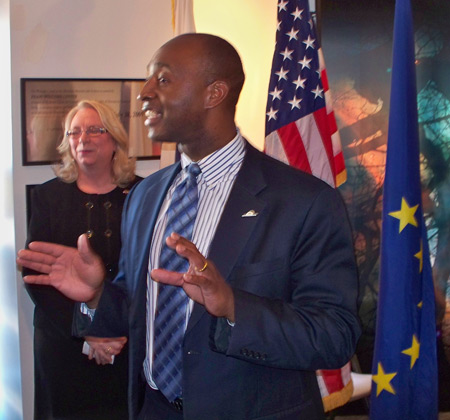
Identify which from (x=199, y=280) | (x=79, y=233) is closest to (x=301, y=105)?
(x=79, y=233)

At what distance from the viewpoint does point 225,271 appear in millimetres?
1448

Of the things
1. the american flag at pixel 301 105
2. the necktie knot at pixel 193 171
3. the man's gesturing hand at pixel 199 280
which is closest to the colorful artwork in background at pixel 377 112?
the american flag at pixel 301 105

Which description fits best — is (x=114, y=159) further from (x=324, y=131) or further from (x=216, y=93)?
(x=216, y=93)

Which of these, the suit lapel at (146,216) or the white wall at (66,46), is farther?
the white wall at (66,46)

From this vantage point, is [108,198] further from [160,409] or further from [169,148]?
[160,409]

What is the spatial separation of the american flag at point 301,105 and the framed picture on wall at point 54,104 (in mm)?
1009

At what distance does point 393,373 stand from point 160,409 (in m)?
1.32

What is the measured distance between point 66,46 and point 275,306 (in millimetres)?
2692

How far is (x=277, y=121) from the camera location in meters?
3.14

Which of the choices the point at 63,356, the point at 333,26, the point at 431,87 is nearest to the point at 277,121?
the point at 333,26

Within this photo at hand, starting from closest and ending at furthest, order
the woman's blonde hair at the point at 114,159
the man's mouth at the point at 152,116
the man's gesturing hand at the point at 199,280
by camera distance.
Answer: the man's gesturing hand at the point at 199,280 < the man's mouth at the point at 152,116 < the woman's blonde hair at the point at 114,159

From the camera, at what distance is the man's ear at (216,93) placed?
5.48 ft

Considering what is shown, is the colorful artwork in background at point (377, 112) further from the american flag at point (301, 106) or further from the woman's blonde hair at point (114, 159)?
the woman's blonde hair at point (114, 159)

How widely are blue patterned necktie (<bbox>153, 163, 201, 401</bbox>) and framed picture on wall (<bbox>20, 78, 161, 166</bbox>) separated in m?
2.08
